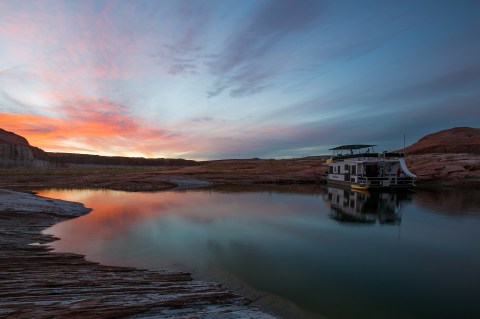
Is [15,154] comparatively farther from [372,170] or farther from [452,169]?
[452,169]

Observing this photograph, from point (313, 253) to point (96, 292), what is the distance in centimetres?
1064

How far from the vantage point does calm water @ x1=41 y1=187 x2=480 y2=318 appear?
31.7ft

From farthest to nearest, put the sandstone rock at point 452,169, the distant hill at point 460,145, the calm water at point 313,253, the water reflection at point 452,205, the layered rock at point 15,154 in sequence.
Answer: the layered rock at point 15,154
the distant hill at point 460,145
the sandstone rock at point 452,169
the water reflection at point 452,205
the calm water at point 313,253

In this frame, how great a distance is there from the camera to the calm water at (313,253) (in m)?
9.65

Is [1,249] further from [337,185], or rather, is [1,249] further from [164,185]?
[337,185]

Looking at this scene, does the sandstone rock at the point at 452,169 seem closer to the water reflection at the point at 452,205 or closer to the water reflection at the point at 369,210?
the water reflection at the point at 452,205

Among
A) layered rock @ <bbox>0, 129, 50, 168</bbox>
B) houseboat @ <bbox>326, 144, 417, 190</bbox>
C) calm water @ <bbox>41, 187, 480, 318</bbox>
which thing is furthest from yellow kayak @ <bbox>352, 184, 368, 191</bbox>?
layered rock @ <bbox>0, 129, 50, 168</bbox>

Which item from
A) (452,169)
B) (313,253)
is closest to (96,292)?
(313,253)

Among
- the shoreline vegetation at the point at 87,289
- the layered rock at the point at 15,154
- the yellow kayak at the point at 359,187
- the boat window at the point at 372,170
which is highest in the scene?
the layered rock at the point at 15,154

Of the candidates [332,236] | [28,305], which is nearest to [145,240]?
[28,305]

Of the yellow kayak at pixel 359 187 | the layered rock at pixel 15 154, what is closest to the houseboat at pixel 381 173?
the yellow kayak at pixel 359 187

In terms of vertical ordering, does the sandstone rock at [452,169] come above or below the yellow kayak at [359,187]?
above

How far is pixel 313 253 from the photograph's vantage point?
14844 mm

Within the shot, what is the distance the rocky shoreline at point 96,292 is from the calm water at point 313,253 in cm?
154
